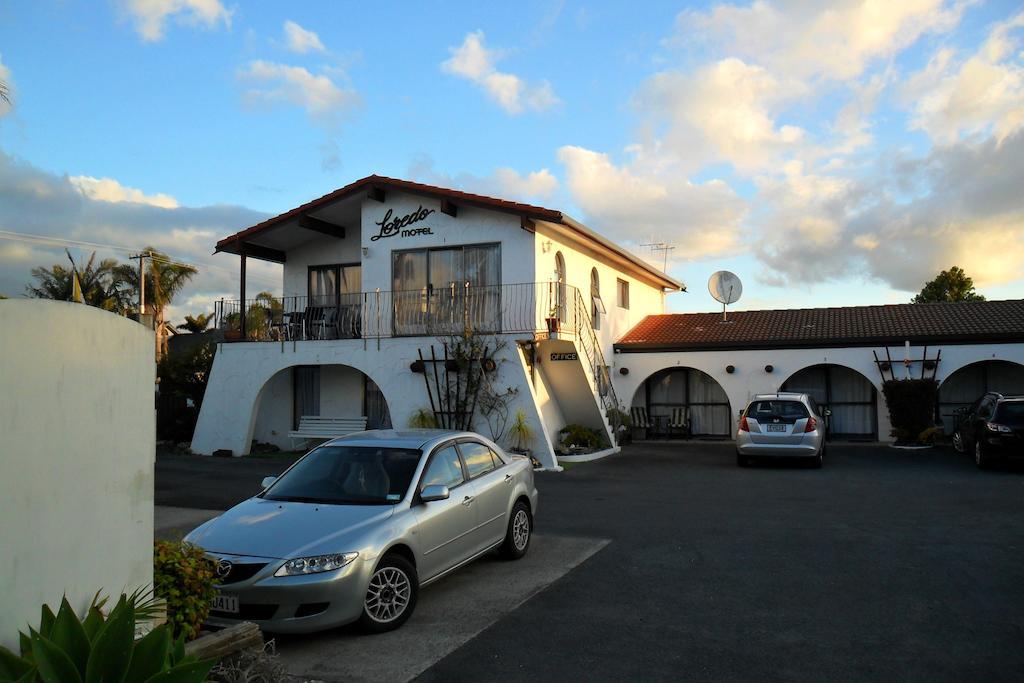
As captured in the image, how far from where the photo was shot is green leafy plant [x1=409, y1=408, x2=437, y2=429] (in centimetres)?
1767

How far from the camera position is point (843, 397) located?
22.3 m

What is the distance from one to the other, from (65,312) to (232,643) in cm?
208

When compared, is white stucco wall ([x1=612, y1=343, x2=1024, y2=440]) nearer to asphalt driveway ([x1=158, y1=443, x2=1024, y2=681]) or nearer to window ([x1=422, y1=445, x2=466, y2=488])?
asphalt driveway ([x1=158, y1=443, x2=1024, y2=681])

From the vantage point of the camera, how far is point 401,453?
7.29 m

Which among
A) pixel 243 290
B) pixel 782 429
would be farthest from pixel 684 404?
pixel 243 290

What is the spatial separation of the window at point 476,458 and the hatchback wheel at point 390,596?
5.08ft

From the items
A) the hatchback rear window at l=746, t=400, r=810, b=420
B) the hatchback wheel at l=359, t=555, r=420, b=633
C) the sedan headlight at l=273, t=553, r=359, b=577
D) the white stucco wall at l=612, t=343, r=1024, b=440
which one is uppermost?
the white stucco wall at l=612, t=343, r=1024, b=440

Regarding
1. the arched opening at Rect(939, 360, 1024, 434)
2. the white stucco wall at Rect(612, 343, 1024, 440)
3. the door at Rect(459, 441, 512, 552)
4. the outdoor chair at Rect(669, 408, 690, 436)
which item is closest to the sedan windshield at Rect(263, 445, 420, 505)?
the door at Rect(459, 441, 512, 552)

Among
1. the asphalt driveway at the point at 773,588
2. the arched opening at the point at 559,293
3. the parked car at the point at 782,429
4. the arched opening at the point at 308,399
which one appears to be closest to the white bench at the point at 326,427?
the arched opening at the point at 308,399

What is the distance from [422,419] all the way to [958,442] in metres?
12.5

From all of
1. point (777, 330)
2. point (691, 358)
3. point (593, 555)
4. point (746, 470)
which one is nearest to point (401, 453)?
point (593, 555)

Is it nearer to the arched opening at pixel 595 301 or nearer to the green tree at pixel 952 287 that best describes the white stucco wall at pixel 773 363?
the arched opening at pixel 595 301

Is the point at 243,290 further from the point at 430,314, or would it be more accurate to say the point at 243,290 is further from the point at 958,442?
the point at 958,442

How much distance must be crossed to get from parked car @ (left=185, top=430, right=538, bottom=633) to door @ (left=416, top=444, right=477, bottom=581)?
0.4 inches
